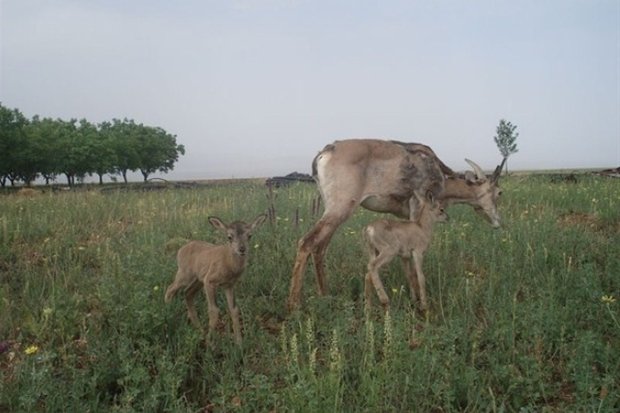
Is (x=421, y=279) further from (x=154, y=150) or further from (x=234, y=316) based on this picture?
(x=154, y=150)

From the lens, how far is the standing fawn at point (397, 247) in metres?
5.96

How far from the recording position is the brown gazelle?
665 centimetres

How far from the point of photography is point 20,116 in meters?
60.9

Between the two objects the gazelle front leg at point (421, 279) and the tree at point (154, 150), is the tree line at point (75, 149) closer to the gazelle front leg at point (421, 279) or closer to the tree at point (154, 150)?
the tree at point (154, 150)

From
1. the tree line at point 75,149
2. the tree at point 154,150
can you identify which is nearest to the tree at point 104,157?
the tree line at point 75,149

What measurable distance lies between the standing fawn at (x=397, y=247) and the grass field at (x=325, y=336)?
0.80 feet

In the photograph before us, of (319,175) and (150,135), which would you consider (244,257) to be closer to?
(319,175)

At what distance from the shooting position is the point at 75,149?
66.3 metres

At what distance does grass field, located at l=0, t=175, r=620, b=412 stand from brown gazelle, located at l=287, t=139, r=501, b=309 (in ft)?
1.98

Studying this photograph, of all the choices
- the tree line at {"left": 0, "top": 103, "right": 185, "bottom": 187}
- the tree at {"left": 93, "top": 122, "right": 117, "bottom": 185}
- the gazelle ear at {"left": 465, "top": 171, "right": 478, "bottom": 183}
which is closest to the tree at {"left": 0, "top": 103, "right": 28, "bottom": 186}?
the tree line at {"left": 0, "top": 103, "right": 185, "bottom": 187}

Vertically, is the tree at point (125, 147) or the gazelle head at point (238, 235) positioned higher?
the tree at point (125, 147)

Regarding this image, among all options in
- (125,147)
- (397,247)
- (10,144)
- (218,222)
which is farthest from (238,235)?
(125,147)

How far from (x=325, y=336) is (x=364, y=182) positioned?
2554 mm

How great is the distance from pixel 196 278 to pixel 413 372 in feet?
9.03
